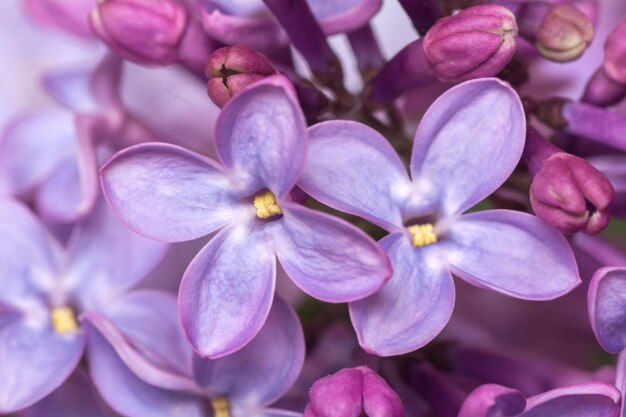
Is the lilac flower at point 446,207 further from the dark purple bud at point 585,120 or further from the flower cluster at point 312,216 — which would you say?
the dark purple bud at point 585,120

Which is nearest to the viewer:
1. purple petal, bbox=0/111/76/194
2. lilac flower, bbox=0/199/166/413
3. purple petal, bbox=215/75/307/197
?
purple petal, bbox=215/75/307/197

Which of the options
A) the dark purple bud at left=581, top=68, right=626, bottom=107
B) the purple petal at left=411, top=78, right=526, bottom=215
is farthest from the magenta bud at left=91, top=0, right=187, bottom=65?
the dark purple bud at left=581, top=68, right=626, bottom=107

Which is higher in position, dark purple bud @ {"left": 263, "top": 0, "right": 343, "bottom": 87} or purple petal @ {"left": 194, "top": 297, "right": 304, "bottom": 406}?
dark purple bud @ {"left": 263, "top": 0, "right": 343, "bottom": 87}

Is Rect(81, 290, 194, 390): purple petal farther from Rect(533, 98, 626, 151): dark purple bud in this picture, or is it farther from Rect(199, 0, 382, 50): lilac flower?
Rect(533, 98, 626, 151): dark purple bud

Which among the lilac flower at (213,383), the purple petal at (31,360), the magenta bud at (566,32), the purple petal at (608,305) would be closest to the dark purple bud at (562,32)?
the magenta bud at (566,32)

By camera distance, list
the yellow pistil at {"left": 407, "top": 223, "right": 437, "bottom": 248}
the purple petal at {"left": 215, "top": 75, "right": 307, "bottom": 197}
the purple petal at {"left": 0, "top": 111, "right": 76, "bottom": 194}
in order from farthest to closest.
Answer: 1. the purple petal at {"left": 0, "top": 111, "right": 76, "bottom": 194}
2. the yellow pistil at {"left": 407, "top": 223, "right": 437, "bottom": 248}
3. the purple petal at {"left": 215, "top": 75, "right": 307, "bottom": 197}
